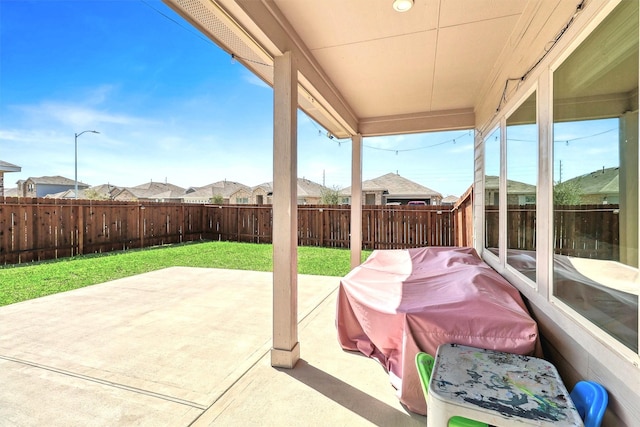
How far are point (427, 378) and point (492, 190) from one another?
2639mm

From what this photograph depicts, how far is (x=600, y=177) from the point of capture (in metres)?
1.35

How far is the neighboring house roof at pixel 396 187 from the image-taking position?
19573 millimetres

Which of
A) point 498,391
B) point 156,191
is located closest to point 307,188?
point 156,191

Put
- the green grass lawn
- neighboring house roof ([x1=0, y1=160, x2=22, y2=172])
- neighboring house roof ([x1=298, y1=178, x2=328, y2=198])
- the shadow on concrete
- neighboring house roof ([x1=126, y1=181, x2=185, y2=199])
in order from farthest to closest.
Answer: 1. neighboring house roof ([x1=126, y1=181, x2=185, y2=199])
2. neighboring house roof ([x1=298, y1=178, x2=328, y2=198])
3. neighboring house roof ([x1=0, y1=160, x2=22, y2=172])
4. the green grass lawn
5. the shadow on concrete

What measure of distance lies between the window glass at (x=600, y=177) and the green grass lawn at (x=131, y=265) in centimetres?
389

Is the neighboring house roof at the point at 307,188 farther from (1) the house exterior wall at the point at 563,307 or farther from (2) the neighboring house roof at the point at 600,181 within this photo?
(2) the neighboring house roof at the point at 600,181

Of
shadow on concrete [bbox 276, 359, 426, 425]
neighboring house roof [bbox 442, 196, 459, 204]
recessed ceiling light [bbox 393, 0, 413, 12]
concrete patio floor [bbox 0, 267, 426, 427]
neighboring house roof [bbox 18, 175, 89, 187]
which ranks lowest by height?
shadow on concrete [bbox 276, 359, 426, 425]

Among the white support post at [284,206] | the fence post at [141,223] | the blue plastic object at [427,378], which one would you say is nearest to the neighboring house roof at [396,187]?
the fence post at [141,223]

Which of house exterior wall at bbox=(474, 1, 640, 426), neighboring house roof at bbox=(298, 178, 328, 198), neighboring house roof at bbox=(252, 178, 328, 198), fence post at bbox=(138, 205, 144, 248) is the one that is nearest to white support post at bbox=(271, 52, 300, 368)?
house exterior wall at bbox=(474, 1, 640, 426)

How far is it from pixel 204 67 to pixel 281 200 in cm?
732

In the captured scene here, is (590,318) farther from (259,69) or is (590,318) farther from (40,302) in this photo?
(40,302)

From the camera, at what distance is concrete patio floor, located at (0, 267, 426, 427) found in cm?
168

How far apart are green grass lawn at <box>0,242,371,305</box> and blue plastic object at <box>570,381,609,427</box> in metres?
4.09

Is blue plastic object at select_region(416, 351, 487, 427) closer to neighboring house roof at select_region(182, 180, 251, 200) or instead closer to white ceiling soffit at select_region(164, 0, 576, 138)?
white ceiling soffit at select_region(164, 0, 576, 138)
